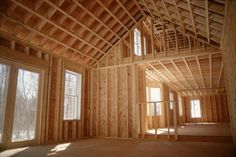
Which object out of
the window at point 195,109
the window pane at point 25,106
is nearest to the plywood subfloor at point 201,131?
the window pane at point 25,106

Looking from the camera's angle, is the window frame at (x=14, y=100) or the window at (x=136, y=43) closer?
the window frame at (x=14, y=100)

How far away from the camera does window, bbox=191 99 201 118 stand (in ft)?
69.0

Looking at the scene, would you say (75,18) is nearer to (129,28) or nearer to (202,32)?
(129,28)

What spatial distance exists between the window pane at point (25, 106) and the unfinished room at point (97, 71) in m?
0.03

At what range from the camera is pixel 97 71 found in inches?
401

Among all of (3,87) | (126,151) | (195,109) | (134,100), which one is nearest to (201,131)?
(134,100)

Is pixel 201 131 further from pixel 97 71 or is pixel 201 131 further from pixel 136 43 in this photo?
pixel 97 71

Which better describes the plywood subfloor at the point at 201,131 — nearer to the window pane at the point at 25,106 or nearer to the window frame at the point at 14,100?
the window frame at the point at 14,100

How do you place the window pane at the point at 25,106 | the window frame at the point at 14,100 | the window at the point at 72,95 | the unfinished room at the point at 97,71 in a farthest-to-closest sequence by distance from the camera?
the window at the point at 72,95 < the window pane at the point at 25,106 < the window frame at the point at 14,100 < the unfinished room at the point at 97,71

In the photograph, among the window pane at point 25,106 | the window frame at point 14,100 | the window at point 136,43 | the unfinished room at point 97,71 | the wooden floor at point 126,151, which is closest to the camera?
the wooden floor at point 126,151

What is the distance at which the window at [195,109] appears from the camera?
828 inches

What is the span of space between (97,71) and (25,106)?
14.0 feet

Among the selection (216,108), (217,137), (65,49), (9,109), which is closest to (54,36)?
(65,49)

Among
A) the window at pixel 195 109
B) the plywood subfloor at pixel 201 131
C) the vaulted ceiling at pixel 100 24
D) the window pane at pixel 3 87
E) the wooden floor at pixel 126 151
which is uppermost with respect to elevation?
the vaulted ceiling at pixel 100 24
